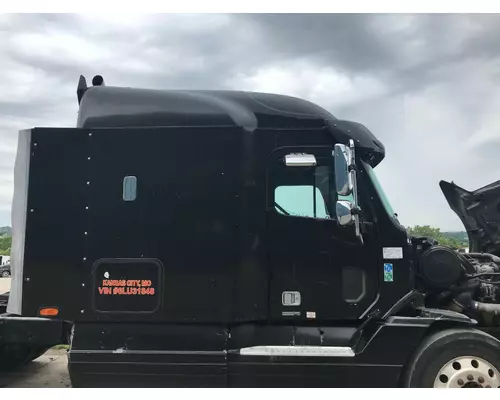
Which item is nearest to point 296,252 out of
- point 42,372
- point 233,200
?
point 233,200

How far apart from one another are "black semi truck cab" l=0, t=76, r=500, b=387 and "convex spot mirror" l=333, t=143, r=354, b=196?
0.10 meters

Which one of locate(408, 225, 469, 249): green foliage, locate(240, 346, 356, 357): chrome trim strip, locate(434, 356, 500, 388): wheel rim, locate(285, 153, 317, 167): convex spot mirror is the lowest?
locate(434, 356, 500, 388): wheel rim

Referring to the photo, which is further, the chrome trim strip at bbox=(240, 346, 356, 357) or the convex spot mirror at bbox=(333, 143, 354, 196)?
the chrome trim strip at bbox=(240, 346, 356, 357)

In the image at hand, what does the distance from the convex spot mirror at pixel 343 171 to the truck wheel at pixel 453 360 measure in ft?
5.39

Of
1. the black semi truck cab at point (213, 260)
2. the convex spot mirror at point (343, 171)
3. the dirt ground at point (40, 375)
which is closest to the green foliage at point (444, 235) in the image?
the black semi truck cab at point (213, 260)

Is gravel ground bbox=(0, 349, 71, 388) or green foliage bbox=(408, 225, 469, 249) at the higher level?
green foliage bbox=(408, 225, 469, 249)

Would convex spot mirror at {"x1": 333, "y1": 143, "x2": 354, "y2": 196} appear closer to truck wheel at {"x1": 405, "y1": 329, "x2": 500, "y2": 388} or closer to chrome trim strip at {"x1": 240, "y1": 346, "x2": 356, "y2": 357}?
chrome trim strip at {"x1": 240, "y1": 346, "x2": 356, "y2": 357}

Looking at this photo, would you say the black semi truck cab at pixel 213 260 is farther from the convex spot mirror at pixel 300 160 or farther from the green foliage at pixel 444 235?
the green foliage at pixel 444 235

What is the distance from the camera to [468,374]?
4238mm

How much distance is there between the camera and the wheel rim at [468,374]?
4219 millimetres

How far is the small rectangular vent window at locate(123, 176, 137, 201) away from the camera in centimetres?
459

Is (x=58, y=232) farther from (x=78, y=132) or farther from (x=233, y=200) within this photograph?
(x=233, y=200)

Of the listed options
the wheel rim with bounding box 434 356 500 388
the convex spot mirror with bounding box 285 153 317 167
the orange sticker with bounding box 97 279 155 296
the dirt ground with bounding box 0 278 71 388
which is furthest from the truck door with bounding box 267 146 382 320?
the dirt ground with bounding box 0 278 71 388

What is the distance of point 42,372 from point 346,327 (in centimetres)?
442
